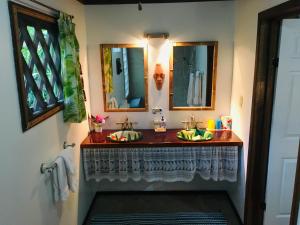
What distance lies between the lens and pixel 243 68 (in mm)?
2666

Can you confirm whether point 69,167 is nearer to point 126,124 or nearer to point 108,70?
point 126,124

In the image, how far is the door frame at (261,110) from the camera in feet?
7.02

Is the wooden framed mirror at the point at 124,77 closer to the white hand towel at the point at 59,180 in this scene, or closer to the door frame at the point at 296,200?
the white hand towel at the point at 59,180

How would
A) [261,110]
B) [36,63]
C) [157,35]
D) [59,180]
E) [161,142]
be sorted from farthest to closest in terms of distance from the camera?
1. [157,35]
2. [161,142]
3. [261,110]
4. [59,180]
5. [36,63]

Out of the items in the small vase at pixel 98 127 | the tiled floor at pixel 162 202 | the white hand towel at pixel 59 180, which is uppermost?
the small vase at pixel 98 127

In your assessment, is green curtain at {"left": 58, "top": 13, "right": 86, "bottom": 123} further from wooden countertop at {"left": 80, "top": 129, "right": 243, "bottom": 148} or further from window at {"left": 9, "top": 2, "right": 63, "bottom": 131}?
wooden countertop at {"left": 80, "top": 129, "right": 243, "bottom": 148}

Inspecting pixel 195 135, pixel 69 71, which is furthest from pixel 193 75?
pixel 69 71

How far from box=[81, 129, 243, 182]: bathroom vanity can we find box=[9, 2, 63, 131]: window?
87 centimetres

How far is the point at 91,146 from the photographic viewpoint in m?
2.75

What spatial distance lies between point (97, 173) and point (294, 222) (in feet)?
6.36

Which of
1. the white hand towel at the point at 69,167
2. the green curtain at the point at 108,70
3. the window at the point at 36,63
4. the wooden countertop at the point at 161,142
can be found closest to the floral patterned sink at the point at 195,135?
the wooden countertop at the point at 161,142

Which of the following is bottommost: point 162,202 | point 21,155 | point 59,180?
point 162,202

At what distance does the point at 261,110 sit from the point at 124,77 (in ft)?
5.21

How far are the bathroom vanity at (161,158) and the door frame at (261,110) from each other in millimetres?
299
